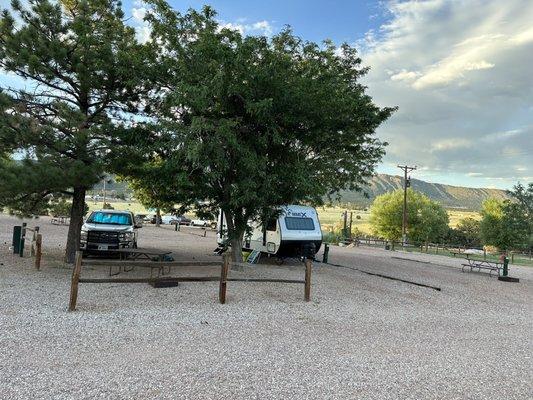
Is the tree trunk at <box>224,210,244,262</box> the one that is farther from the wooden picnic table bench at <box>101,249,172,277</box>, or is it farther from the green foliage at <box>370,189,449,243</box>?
the green foliage at <box>370,189,449,243</box>

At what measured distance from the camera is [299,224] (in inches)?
702

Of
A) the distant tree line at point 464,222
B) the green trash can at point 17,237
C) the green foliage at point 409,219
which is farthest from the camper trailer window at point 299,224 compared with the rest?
the green foliage at point 409,219

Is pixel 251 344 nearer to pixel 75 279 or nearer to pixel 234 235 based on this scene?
pixel 75 279

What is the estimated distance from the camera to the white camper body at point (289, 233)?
17.3 metres

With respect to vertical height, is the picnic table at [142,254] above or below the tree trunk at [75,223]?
below

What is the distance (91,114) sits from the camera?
12.9 m

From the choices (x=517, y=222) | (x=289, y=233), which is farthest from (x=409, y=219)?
(x=289, y=233)

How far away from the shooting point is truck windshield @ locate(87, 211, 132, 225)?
1555 cm

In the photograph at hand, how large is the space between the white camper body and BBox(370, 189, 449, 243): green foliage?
169ft

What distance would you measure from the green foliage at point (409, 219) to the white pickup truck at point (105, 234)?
56.7 metres

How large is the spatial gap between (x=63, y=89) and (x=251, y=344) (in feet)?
31.6

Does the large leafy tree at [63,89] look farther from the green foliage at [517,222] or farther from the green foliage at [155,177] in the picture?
the green foliage at [517,222]

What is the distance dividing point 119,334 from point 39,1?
925 centimetres

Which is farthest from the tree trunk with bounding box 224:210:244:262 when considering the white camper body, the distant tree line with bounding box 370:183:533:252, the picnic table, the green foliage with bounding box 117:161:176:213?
the distant tree line with bounding box 370:183:533:252
